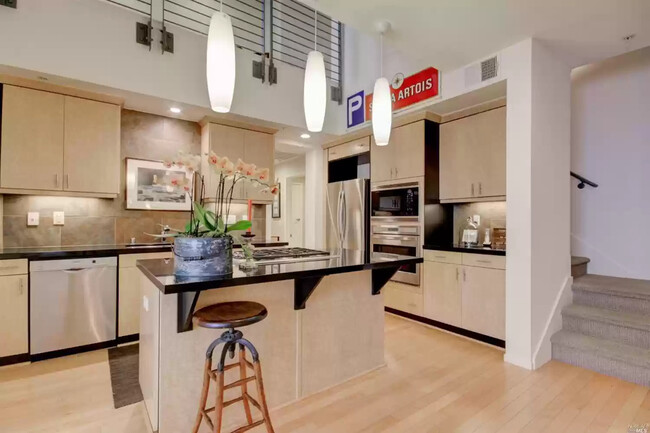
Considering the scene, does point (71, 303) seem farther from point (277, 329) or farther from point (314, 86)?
point (314, 86)

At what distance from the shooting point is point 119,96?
329cm

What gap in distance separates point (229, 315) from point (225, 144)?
293 cm

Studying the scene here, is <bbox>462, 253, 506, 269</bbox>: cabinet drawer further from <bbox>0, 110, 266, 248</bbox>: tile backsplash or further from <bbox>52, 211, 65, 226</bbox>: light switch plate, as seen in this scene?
<bbox>52, 211, 65, 226</bbox>: light switch plate

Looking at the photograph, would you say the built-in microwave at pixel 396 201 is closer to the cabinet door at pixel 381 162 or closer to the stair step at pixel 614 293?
→ the cabinet door at pixel 381 162

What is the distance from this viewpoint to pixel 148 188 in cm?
386

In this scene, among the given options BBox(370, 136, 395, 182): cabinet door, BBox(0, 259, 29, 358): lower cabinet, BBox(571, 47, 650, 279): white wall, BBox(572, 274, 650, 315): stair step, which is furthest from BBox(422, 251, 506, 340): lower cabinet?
BBox(0, 259, 29, 358): lower cabinet

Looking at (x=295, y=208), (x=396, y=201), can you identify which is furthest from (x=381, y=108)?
(x=295, y=208)

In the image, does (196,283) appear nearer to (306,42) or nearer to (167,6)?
(167,6)

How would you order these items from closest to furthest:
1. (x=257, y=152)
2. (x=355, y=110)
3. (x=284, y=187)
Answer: (x=257, y=152), (x=355, y=110), (x=284, y=187)

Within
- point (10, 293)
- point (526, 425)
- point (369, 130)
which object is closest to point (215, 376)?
point (526, 425)

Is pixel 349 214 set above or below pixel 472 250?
above

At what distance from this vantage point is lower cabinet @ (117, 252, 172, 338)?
3.16 metres

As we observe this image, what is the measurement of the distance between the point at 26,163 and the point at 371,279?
10.7ft

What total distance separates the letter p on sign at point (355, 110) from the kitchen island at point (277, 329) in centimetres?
266
